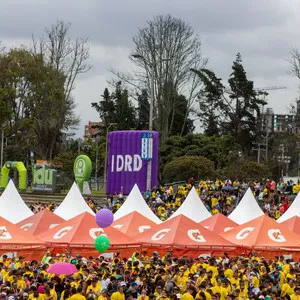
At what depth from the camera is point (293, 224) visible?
33969 millimetres

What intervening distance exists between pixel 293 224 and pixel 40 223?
9707 millimetres

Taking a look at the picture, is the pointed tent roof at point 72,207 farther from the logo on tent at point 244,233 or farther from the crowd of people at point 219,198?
the logo on tent at point 244,233

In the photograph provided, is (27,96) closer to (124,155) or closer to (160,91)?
(160,91)

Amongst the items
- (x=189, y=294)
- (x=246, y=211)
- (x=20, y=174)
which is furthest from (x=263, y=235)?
(x=20, y=174)

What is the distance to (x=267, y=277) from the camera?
2131cm

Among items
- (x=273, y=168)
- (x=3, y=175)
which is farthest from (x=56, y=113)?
(x=273, y=168)

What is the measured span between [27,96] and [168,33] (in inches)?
515

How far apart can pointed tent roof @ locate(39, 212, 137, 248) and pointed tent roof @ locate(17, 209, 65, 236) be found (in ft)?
5.97

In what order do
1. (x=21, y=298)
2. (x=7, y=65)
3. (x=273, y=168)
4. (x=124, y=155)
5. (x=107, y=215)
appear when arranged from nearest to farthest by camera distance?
(x=21, y=298) → (x=107, y=215) → (x=124, y=155) → (x=7, y=65) → (x=273, y=168)

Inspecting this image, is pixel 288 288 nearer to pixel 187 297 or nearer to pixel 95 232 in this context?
pixel 187 297

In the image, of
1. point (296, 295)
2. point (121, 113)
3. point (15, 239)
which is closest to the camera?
point (296, 295)

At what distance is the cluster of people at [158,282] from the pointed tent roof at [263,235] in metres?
5.23

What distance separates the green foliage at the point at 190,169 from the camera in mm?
62219

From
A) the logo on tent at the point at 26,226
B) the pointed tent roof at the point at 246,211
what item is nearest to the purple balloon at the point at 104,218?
the logo on tent at the point at 26,226
